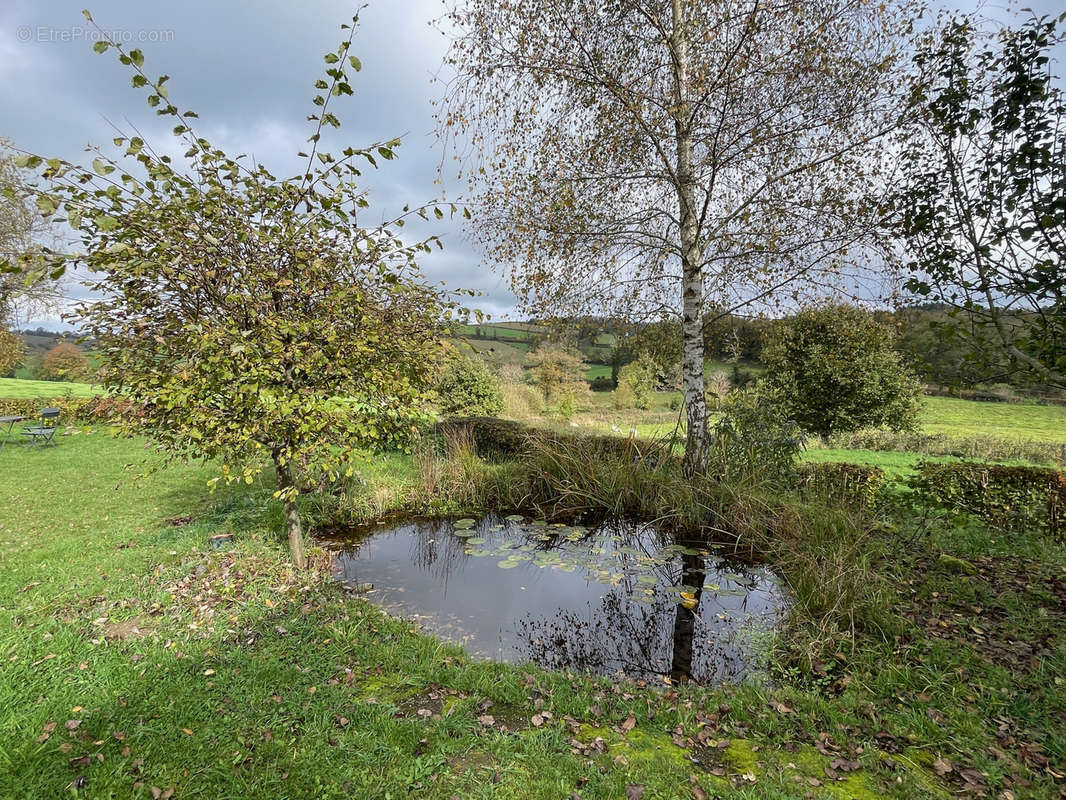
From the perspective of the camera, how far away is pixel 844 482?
6.46 metres

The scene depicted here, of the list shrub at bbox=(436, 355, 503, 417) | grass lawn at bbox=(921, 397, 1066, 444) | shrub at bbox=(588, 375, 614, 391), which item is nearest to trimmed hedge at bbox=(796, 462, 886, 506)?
shrub at bbox=(436, 355, 503, 417)

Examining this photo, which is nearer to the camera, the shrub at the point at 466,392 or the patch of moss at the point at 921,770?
the patch of moss at the point at 921,770

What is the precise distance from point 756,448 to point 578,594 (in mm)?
3840

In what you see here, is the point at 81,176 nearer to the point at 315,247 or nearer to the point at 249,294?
the point at 249,294

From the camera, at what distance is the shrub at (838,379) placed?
48.6ft

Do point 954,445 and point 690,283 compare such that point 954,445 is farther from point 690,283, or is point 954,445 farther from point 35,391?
point 35,391

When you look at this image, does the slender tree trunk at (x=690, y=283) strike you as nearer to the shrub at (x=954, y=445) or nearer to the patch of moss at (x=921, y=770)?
the patch of moss at (x=921, y=770)

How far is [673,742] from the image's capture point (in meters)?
2.66

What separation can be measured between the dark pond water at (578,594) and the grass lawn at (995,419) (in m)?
19.1

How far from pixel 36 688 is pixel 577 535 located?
5171mm

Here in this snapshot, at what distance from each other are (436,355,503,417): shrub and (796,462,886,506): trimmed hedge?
982 cm

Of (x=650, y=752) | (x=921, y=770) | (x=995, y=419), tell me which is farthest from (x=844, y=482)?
(x=995, y=419)

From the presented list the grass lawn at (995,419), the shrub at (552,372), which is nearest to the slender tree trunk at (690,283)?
the grass lawn at (995,419)

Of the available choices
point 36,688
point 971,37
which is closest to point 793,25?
point 971,37
